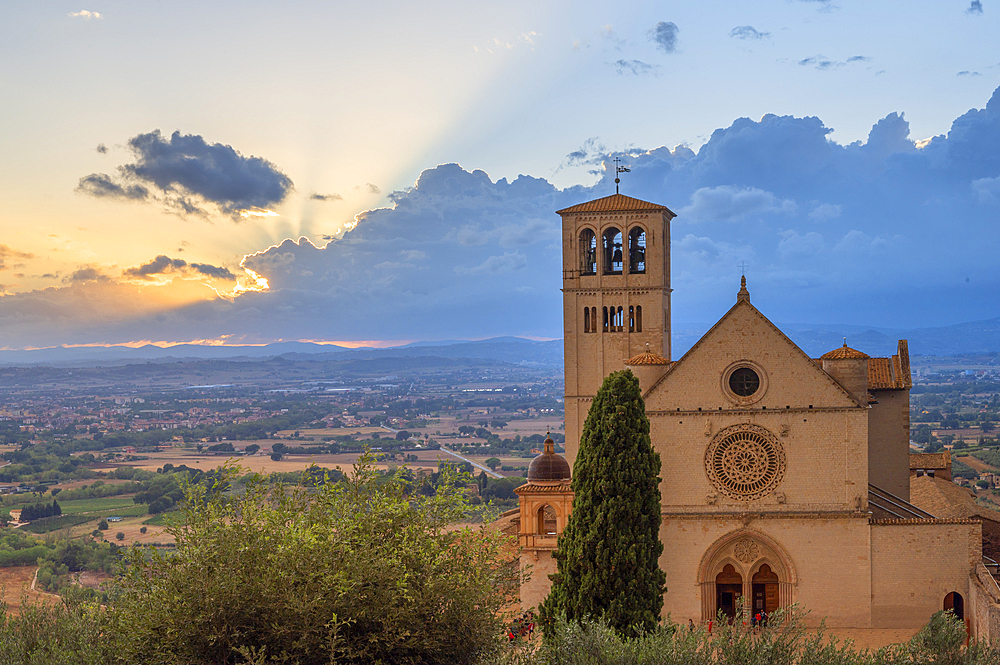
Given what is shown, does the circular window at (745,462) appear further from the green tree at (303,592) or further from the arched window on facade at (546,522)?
the green tree at (303,592)

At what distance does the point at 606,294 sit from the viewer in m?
35.1

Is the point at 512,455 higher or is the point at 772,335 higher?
the point at 772,335

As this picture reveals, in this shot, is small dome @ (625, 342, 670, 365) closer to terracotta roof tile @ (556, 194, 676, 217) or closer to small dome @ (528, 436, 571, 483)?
small dome @ (528, 436, 571, 483)

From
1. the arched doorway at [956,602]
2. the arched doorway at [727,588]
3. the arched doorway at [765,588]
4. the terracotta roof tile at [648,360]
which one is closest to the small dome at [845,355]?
the terracotta roof tile at [648,360]

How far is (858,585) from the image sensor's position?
27.2m

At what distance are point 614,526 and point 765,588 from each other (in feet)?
24.2

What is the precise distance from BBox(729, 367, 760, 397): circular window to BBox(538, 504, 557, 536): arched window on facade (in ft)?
25.7

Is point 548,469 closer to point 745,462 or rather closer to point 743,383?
point 745,462

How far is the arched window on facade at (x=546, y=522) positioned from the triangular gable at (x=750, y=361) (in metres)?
5.48

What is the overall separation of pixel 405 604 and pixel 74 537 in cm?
6614

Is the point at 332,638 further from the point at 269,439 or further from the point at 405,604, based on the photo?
the point at 269,439

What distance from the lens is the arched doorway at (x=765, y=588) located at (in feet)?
92.0

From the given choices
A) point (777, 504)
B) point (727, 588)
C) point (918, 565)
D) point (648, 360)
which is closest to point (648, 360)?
point (648, 360)

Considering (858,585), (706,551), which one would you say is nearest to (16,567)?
(706,551)
